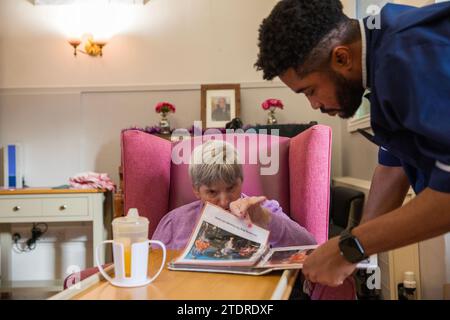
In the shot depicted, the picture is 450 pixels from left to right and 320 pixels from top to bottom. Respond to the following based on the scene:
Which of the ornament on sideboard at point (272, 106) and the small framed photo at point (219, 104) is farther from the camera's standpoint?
the small framed photo at point (219, 104)

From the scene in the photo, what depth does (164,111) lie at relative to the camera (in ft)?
8.75

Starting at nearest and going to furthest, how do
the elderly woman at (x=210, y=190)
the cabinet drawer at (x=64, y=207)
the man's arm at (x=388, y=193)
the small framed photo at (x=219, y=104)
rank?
1. the man's arm at (x=388, y=193)
2. the elderly woman at (x=210, y=190)
3. the cabinet drawer at (x=64, y=207)
4. the small framed photo at (x=219, y=104)

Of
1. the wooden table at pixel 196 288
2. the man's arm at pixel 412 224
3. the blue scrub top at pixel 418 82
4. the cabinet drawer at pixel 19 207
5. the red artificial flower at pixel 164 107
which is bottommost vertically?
the cabinet drawer at pixel 19 207

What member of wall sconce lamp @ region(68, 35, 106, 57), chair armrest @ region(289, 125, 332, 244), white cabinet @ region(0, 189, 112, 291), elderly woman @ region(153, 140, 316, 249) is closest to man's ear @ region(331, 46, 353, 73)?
elderly woman @ region(153, 140, 316, 249)

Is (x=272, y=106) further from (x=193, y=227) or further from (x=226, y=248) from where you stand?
(x=226, y=248)

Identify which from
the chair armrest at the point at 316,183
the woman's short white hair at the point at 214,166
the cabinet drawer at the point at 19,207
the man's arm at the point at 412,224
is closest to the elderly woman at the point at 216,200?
the woman's short white hair at the point at 214,166

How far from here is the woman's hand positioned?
0.89 meters

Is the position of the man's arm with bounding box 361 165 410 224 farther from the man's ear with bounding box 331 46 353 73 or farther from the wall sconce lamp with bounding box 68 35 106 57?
the wall sconce lamp with bounding box 68 35 106 57

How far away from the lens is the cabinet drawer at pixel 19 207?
224 cm

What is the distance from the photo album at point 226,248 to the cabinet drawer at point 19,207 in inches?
65.9

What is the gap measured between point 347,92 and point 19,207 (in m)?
2.11

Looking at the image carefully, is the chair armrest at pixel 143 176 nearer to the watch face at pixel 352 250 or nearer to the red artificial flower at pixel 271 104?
the watch face at pixel 352 250
